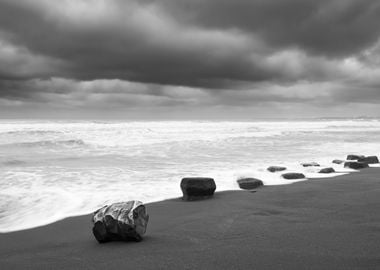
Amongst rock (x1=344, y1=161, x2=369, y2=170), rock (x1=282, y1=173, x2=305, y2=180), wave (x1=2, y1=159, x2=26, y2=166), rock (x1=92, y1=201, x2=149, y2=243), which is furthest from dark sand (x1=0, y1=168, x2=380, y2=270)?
wave (x1=2, y1=159, x2=26, y2=166)

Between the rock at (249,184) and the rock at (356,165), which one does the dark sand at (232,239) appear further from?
the rock at (356,165)

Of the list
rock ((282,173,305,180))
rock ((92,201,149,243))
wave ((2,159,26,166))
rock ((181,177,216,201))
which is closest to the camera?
rock ((92,201,149,243))

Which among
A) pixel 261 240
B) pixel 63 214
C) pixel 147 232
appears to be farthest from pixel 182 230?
pixel 63 214

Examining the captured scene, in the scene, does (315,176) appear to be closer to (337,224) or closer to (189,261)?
(337,224)

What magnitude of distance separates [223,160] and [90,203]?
21.5 feet

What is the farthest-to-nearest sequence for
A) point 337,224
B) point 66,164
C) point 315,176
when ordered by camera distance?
point 66,164, point 315,176, point 337,224

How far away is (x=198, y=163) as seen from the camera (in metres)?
11.3

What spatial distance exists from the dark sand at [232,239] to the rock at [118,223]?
3.5 inches

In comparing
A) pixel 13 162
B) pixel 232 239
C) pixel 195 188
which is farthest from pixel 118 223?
pixel 13 162

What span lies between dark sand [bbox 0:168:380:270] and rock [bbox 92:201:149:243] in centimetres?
9

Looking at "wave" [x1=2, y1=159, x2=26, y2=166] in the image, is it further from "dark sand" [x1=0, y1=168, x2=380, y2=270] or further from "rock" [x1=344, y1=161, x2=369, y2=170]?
"rock" [x1=344, y1=161, x2=369, y2=170]

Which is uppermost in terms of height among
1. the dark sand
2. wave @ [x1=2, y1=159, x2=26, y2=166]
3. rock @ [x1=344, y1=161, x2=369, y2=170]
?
rock @ [x1=344, y1=161, x2=369, y2=170]

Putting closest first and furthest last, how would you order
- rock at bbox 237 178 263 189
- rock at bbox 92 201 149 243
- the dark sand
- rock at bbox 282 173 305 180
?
the dark sand → rock at bbox 92 201 149 243 → rock at bbox 237 178 263 189 → rock at bbox 282 173 305 180

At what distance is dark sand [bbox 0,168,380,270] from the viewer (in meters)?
2.94
